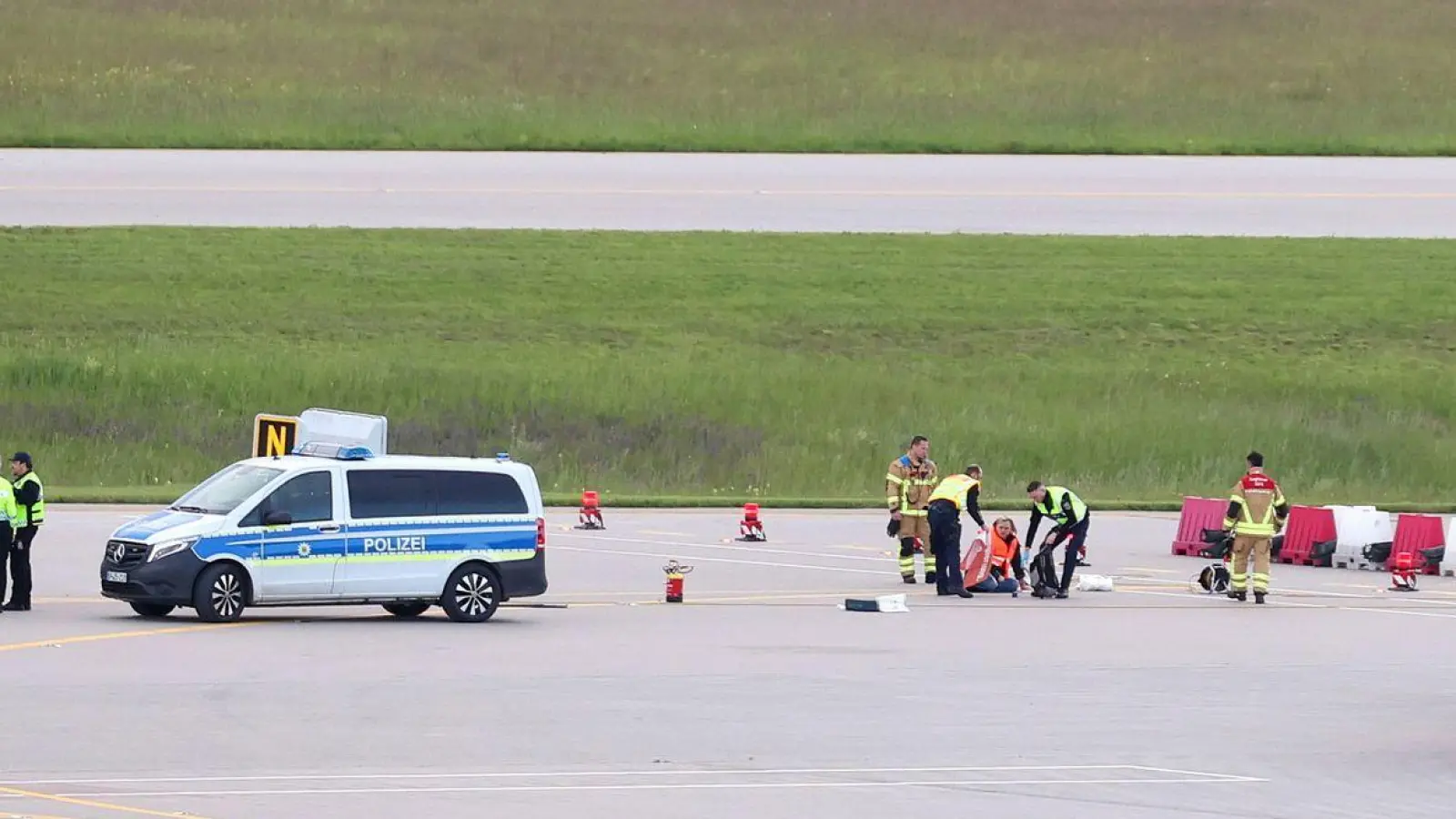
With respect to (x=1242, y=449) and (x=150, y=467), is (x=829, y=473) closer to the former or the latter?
(x=1242, y=449)

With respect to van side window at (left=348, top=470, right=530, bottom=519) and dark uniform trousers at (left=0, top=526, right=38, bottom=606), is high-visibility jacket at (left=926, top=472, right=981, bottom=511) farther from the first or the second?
dark uniform trousers at (left=0, top=526, right=38, bottom=606)

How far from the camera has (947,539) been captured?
28.4 m

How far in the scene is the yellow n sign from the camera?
28.3 metres

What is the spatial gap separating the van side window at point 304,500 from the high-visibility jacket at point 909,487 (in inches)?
314

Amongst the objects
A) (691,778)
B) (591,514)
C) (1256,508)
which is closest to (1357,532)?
(1256,508)

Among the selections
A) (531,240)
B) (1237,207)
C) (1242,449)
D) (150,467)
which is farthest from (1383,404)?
(150,467)

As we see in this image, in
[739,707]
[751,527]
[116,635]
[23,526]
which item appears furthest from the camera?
[751,527]

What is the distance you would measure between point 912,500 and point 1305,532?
728 centimetres

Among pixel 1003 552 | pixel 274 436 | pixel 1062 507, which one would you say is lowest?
pixel 1003 552

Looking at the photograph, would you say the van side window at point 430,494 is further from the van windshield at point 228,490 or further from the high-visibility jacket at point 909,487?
the high-visibility jacket at point 909,487

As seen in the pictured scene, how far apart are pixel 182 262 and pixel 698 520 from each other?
15.8 metres

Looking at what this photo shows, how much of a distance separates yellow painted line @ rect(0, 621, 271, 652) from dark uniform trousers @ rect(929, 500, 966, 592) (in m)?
8.49

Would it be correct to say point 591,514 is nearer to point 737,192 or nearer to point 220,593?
point 220,593

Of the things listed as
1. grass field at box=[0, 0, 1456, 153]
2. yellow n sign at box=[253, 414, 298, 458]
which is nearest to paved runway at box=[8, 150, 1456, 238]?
grass field at box=[0, 0, 1456, 153]
